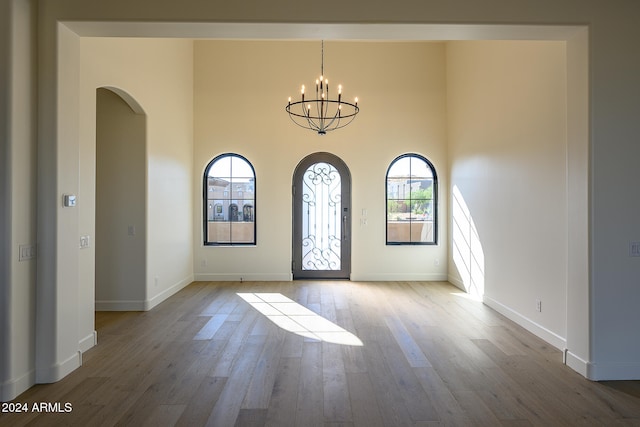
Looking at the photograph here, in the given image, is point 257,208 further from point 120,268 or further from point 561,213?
point 561,213

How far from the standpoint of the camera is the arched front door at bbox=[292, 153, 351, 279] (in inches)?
298

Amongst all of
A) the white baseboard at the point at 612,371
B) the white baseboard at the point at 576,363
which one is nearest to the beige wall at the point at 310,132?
the white baseboard at the point at 576,363

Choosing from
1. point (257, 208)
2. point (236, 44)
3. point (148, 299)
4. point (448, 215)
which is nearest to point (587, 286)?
point (448, 215)

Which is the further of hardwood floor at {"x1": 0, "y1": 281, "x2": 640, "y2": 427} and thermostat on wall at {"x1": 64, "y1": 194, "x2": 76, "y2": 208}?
thermostat on wall at {"x1": 64, "y1": 194, "x2": 76, "y2": 208}

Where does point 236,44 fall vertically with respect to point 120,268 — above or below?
above

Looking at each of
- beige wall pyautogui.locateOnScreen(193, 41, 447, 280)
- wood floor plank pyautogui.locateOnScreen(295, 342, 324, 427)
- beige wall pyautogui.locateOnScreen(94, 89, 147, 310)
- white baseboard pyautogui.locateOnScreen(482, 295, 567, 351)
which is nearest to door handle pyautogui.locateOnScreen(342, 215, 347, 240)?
beige wall pyautogui.locateOnScreen(193, 41, 447, 280)

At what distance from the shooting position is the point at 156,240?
563cm

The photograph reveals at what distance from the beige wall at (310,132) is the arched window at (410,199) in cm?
16

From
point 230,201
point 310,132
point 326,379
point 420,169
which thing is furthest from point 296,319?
point 420,169

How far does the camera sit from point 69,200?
3.35 meters

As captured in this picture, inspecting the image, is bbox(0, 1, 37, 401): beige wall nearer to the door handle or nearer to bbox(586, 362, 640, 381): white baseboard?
bbox(586, 362, 640, 381): white baseboard

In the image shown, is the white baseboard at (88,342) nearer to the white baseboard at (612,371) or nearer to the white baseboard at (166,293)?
the white baseboard at (166,293)

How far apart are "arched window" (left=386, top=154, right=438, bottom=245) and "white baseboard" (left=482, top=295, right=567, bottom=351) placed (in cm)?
208

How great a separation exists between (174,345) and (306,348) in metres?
1.30
